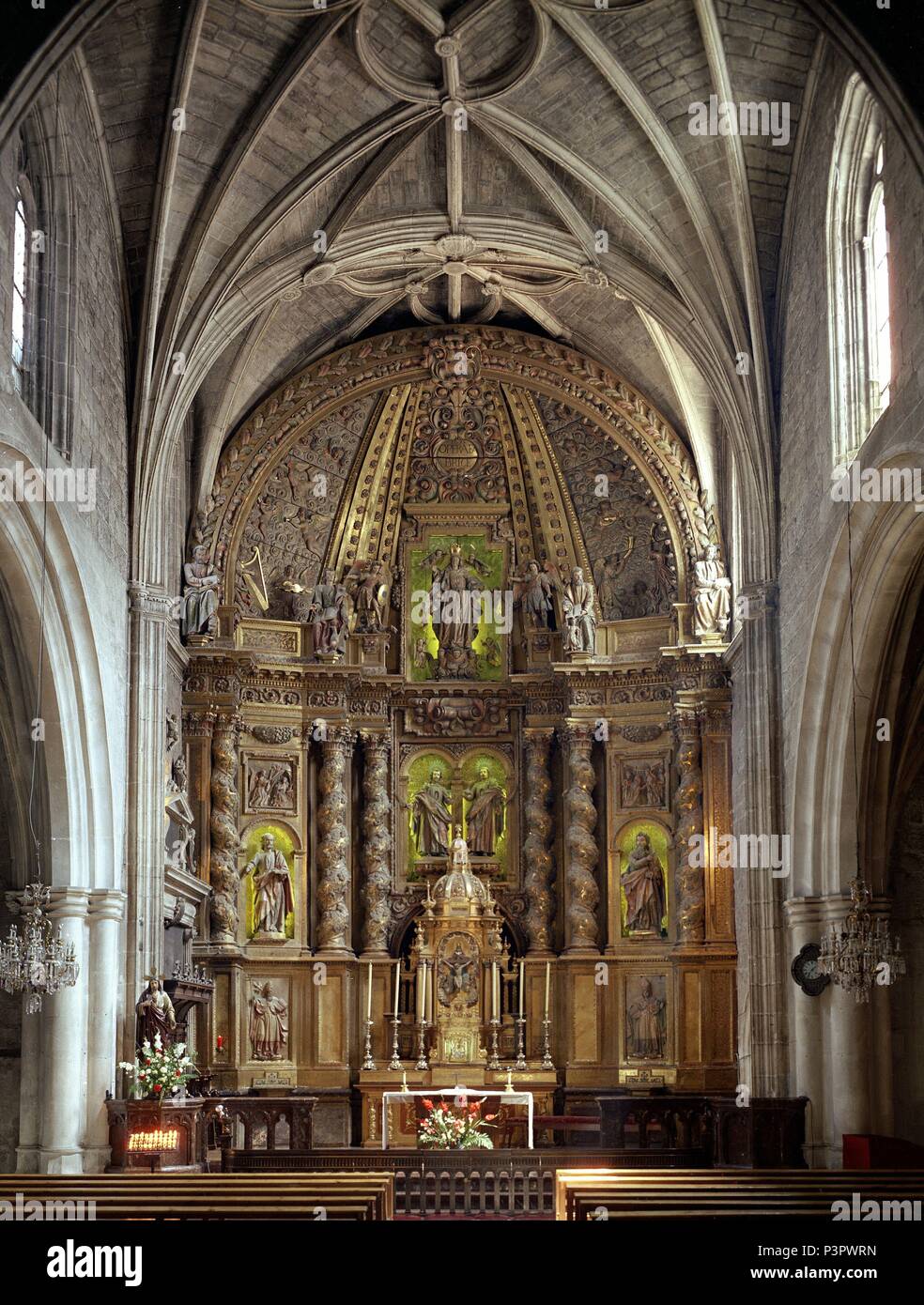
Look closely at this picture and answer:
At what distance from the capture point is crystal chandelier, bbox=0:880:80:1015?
1772 cm

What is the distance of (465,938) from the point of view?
28.1 metres

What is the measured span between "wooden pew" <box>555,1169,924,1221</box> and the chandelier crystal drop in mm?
3695

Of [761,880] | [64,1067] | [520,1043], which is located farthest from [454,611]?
[64,1067]

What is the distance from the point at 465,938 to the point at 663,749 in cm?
437

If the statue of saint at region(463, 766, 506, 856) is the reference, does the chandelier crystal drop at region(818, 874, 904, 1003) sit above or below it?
below

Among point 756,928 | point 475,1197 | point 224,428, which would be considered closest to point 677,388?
point 224,428

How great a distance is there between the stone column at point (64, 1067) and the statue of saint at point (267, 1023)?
7.12 metres

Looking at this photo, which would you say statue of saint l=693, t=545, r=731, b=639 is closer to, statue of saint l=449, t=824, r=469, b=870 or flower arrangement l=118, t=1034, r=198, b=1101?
statue of saint l=449, t=824, r=469, b=870

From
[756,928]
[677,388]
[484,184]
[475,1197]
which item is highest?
[484,184]

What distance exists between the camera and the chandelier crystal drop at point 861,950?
58.6 ft

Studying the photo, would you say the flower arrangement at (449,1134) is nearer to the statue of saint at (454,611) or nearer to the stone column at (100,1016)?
the stone column at (100,1016)

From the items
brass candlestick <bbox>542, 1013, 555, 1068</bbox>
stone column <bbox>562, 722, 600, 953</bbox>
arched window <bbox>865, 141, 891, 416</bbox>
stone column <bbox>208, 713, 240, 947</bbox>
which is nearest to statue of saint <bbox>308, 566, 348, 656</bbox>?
stone column <bbox>208, 713, 240, 947</bbox>

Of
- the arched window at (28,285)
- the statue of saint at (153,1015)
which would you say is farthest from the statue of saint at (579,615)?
the arched window at (28,285)

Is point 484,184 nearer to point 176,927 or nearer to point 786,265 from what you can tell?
point 786,265
